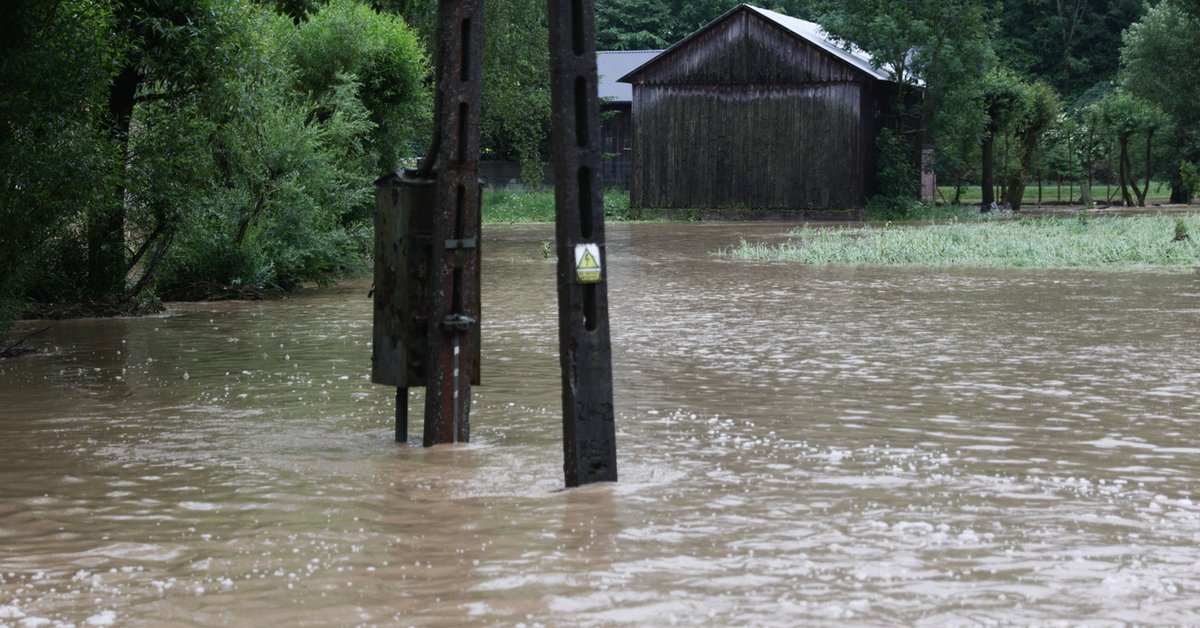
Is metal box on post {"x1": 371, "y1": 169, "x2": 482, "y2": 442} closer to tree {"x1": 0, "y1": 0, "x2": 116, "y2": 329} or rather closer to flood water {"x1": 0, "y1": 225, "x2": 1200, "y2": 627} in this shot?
flood water {"x1": 0, "y1": 225, "x2": 1200, "y2": 627}

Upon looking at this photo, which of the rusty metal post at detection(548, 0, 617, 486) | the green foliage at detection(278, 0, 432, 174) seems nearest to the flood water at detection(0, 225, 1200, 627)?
the rusty metal post at detection(548, 0, 617, 486)

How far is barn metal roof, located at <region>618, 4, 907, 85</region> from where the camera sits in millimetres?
44812

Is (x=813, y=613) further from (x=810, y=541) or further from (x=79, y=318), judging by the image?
(x=79, y=318)

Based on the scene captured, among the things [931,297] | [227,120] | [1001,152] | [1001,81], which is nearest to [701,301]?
[931,297]

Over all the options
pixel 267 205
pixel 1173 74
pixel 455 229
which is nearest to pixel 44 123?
pixel 455 229

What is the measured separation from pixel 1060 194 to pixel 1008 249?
35366 millimetres

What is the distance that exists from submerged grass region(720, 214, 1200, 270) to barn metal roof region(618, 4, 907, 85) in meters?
13.9

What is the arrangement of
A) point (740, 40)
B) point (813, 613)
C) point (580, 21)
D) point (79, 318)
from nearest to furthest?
point (813, 613) → point (580, 21) → point (79, 318) → point (740, 40)

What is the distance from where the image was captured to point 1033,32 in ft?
254

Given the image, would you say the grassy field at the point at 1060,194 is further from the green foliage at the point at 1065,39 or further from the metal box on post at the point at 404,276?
the metal box on post at the point at 404,276

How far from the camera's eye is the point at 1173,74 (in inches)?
2121

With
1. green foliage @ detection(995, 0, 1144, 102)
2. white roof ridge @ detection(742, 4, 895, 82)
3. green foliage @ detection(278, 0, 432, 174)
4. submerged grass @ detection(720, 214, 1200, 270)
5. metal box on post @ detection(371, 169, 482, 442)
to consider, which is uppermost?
green foliage @ detection(995, 0, 1144, 102)

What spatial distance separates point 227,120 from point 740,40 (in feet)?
95.5

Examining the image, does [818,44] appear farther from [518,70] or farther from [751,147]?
[518,70]
